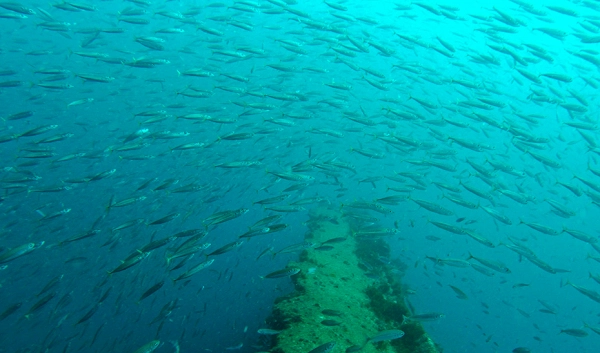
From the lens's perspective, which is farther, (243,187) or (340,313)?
(243,187)

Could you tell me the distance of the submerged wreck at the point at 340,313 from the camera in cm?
508

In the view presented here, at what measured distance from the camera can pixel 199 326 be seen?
12477 millimetres

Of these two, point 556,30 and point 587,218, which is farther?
point 587,218

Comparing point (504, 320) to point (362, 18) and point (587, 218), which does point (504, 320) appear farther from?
point (587, 218)

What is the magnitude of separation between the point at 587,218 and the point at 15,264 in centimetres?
5415

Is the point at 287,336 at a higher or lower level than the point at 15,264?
higher

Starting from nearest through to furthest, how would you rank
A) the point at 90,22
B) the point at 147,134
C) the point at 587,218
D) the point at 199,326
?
1. the point at 147,134
2. the point at 199,326
3. the point at 587,218
4. the point at 90,22

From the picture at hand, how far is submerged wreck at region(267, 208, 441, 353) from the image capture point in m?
5.08

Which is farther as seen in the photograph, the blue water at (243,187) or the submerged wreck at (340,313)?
the blue water at (243,187)

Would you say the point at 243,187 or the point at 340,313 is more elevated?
the point at 340,313

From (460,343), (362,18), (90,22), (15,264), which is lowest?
(460,343)

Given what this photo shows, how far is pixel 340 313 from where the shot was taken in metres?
6.02

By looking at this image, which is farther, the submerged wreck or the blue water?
the blue water

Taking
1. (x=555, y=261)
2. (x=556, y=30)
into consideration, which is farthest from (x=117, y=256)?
(x=555, y=261)
